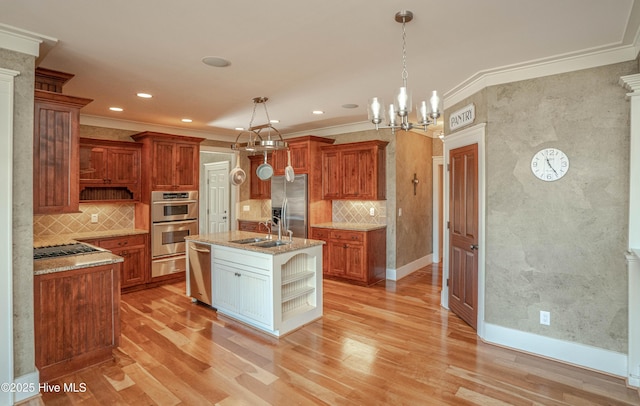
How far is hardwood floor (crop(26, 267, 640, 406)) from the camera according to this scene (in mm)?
2490

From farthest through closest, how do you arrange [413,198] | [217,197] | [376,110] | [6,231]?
[217,197] → [413,198] → [6,231] → [376,110]

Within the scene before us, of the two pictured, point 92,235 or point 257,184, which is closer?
point 92,235

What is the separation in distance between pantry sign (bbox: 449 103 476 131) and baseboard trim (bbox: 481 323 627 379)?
2.20m

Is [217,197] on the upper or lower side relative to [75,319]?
upper

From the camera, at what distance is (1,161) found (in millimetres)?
2402

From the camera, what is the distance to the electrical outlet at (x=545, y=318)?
3.14 meters

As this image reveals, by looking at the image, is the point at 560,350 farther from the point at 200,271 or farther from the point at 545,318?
the point at 200,271

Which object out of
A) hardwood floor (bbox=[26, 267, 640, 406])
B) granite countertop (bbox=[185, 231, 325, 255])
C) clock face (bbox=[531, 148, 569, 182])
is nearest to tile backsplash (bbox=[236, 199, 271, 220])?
granite countertop (bbox=[185, 231, 325, 255])

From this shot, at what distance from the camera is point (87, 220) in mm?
5246

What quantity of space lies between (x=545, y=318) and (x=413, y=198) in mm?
3360

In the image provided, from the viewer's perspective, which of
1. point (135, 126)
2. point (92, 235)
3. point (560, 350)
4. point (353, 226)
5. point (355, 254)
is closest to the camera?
point (560, 350)

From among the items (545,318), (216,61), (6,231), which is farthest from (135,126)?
(545,318)

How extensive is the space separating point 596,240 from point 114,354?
449 cm

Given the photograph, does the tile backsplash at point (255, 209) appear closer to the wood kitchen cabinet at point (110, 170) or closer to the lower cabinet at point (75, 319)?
the wood kitchen cabinet at point (110, 170)
